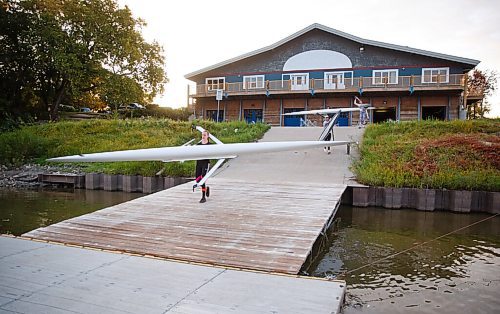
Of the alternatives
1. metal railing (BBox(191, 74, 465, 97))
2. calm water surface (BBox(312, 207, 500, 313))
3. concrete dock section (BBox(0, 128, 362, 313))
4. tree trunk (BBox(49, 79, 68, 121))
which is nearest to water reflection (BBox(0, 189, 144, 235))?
concrete dock section (BBox(0, 128, 362, 313))

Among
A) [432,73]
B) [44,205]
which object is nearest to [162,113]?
[432,73]

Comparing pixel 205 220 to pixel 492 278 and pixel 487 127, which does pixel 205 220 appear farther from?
pixel 487 127

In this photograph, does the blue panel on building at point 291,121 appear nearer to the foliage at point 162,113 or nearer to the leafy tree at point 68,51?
the foliage at point 162,113

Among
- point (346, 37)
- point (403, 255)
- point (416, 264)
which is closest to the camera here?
point (416, 264)

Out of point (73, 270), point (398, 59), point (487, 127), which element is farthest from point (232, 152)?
point (398, 59)

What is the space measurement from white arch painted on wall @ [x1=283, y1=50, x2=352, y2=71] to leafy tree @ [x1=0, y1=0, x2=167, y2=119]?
37.3ft

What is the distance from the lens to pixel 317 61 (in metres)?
31.7

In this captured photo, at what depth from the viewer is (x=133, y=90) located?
29.7 metres

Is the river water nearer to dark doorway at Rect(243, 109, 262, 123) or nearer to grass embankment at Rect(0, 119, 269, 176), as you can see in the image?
grass embankment at Rect(0, 119, 269, 176)

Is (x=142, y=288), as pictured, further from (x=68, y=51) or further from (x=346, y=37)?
(x=346, y=37)

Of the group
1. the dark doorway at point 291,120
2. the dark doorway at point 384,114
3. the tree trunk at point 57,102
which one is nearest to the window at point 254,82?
the dark doorway at point 291,120

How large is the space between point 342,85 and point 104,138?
17719 millimetres

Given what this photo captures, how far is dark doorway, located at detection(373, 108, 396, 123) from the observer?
100.0ft

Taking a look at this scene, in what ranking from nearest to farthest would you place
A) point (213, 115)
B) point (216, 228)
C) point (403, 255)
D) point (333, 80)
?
point (216, 228), point (403, 255), point (333, 80), point (213, 115)
